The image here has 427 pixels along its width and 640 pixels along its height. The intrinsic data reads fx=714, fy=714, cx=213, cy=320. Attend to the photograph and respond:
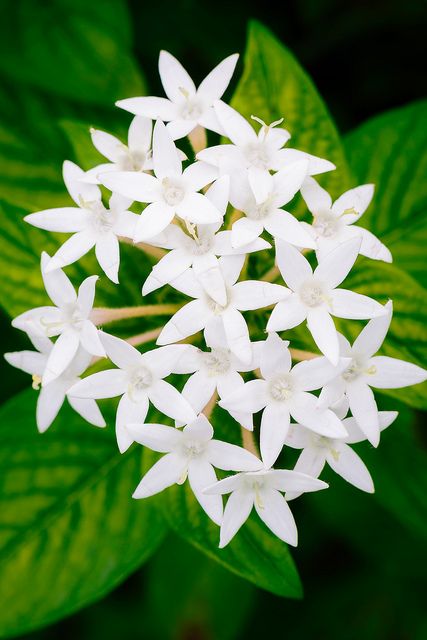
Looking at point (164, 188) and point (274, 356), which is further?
point (164, 188)

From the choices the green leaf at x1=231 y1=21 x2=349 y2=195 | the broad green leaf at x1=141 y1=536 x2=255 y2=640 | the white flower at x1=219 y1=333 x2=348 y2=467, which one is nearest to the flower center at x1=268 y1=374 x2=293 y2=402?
the white flower at x1=219 y1=333 x2=348 y2=467

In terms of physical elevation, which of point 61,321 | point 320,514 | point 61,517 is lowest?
point 320,514

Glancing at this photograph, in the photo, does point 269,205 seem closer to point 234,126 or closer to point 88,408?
point 234,126

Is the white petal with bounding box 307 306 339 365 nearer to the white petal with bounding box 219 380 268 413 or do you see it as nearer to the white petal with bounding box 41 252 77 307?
the white petal with bounding box 219 380 268 413

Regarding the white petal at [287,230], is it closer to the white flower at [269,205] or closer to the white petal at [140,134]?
the white flower at [269,205]

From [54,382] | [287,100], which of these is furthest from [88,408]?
[287,100]

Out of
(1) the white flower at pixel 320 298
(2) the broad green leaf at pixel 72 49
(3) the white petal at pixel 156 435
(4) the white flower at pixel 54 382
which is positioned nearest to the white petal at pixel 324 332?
(1) the white flower at pixel 320 298

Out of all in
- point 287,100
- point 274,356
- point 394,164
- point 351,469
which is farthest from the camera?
point 394,164

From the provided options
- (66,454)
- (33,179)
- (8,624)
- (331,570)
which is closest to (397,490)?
(331,570)
